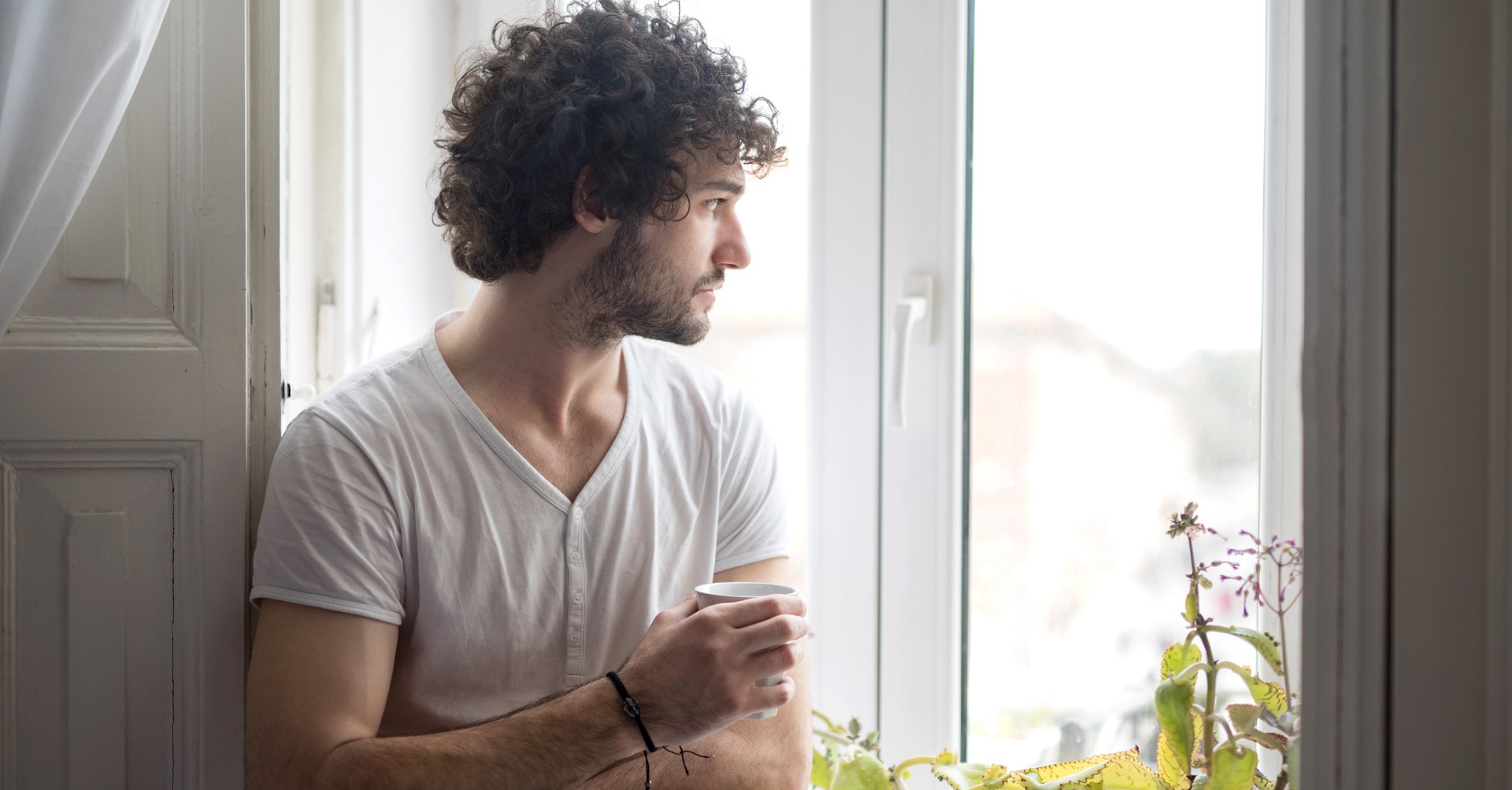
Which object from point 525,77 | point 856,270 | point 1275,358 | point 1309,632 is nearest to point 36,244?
point 525,77

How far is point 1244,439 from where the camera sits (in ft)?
3.92

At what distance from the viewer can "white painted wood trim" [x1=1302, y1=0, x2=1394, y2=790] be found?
677 mm

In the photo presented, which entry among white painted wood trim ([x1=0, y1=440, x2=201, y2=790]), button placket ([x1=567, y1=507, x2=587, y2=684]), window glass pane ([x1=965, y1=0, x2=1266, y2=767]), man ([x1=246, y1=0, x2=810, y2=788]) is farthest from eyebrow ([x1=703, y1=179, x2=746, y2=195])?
white painted wood trim ([x1=0, y1=440, x2=201, y2=790])

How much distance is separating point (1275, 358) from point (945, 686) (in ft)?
2.00

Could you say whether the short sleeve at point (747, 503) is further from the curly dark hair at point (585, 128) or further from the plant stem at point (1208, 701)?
the plant stem at point (1208, 701)

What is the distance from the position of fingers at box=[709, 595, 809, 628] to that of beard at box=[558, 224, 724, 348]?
15.9 inches

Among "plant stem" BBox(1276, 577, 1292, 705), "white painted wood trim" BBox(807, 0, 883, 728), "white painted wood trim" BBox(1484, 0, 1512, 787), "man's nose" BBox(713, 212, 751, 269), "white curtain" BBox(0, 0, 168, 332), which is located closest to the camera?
"white painted wood trim" BBox(1484, 0, 1512, 787)

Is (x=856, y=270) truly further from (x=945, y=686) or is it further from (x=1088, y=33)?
(x=945, y=686)

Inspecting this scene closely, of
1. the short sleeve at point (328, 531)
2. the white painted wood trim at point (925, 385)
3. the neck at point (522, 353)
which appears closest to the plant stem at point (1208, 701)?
the white painted wood trim at point (925, 385)

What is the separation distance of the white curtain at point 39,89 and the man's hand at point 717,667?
2.36ft

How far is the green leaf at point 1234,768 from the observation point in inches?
37.9

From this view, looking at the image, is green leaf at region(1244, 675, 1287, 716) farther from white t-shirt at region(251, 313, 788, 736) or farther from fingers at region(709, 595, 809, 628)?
white t-shirt at region(251, 313, 788, 736)

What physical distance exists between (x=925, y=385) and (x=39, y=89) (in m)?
1.05

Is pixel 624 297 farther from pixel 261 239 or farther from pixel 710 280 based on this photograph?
pixel 261 239
